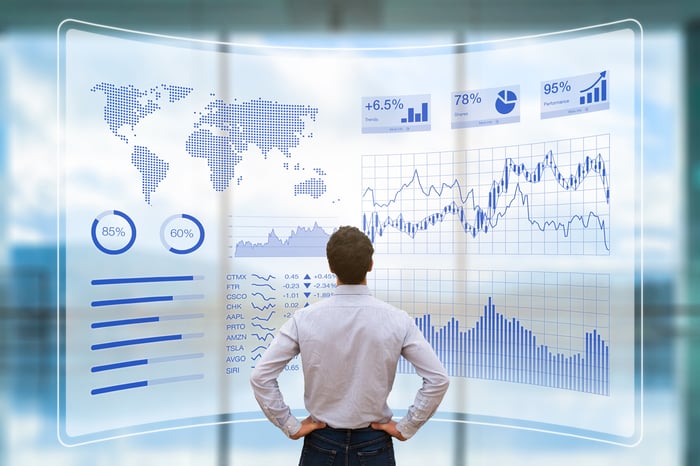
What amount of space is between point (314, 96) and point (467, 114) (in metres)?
0.76

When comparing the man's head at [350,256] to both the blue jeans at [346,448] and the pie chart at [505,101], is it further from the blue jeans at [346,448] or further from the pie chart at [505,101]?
the pie chart at [505,101]

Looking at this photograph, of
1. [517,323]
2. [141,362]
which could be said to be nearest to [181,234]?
[141,362]

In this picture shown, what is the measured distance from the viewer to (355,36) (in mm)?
2770

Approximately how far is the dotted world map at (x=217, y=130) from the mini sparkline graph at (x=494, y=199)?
0.36 m

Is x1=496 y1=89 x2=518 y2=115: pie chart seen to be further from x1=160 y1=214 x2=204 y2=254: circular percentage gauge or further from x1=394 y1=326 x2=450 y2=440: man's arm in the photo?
x1=160 y1=214 x2=204 y2=254: circular percentage gauge

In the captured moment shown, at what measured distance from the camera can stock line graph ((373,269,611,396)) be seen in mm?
2477

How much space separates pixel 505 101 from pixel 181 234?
167cm

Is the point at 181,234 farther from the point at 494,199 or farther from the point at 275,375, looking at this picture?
the point at 494,199

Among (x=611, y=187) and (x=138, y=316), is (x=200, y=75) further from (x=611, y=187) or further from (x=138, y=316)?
(x=611, y=187)

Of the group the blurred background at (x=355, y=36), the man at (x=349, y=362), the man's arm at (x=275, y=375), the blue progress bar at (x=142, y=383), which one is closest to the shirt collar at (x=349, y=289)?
the man at (x=349, y=362)

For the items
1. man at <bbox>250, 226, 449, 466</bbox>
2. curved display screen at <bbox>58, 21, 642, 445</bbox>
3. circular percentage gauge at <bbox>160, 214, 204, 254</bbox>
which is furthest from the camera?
circular percentage gauge at <bbox>160, 214, 204, 254</bbox>

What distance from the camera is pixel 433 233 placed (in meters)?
2.73

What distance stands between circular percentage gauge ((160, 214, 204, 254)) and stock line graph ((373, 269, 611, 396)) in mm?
918

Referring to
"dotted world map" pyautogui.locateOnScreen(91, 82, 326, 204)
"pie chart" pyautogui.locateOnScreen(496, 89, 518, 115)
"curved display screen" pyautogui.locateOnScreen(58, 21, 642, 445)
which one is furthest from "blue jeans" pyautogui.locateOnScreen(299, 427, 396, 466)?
"pie chart" pyautogui.locateOnScreen(496, 89, 518, 115)
